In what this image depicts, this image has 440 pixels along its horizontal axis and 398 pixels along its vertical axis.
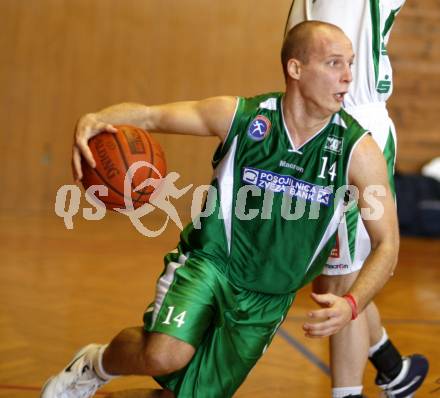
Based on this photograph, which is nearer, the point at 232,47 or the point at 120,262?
the point at 120,262

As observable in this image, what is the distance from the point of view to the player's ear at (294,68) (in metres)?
3.10

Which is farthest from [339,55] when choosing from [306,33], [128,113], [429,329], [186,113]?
[429,329]

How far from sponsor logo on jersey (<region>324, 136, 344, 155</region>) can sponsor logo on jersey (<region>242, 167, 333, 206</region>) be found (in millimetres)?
144

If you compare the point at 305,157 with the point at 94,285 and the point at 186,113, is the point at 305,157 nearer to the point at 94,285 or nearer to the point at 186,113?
the point at 186,113

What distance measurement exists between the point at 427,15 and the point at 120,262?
5.26 meters

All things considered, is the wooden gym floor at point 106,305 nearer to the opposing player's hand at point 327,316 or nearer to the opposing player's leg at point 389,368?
the opposing player's leg at point 389,368

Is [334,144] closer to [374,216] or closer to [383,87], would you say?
[374,216]

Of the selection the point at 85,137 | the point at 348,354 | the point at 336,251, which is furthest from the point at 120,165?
the point at 348,354

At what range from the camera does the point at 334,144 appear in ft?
10.1

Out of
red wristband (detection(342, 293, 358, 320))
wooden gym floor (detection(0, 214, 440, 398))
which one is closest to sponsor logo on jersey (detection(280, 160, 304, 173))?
red wristband (detection(342, 293, 358, 320))

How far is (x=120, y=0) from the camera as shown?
925 cm

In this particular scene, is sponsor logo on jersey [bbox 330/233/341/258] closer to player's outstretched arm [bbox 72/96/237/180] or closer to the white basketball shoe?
player's outstretched arm [bbox 72/96/237/180]

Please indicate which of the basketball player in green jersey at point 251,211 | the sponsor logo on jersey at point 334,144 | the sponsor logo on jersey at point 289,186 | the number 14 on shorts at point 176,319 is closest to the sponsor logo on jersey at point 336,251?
the basketball player in green jersey at point 251,211

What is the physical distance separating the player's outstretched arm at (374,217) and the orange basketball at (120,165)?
2.46 feet
